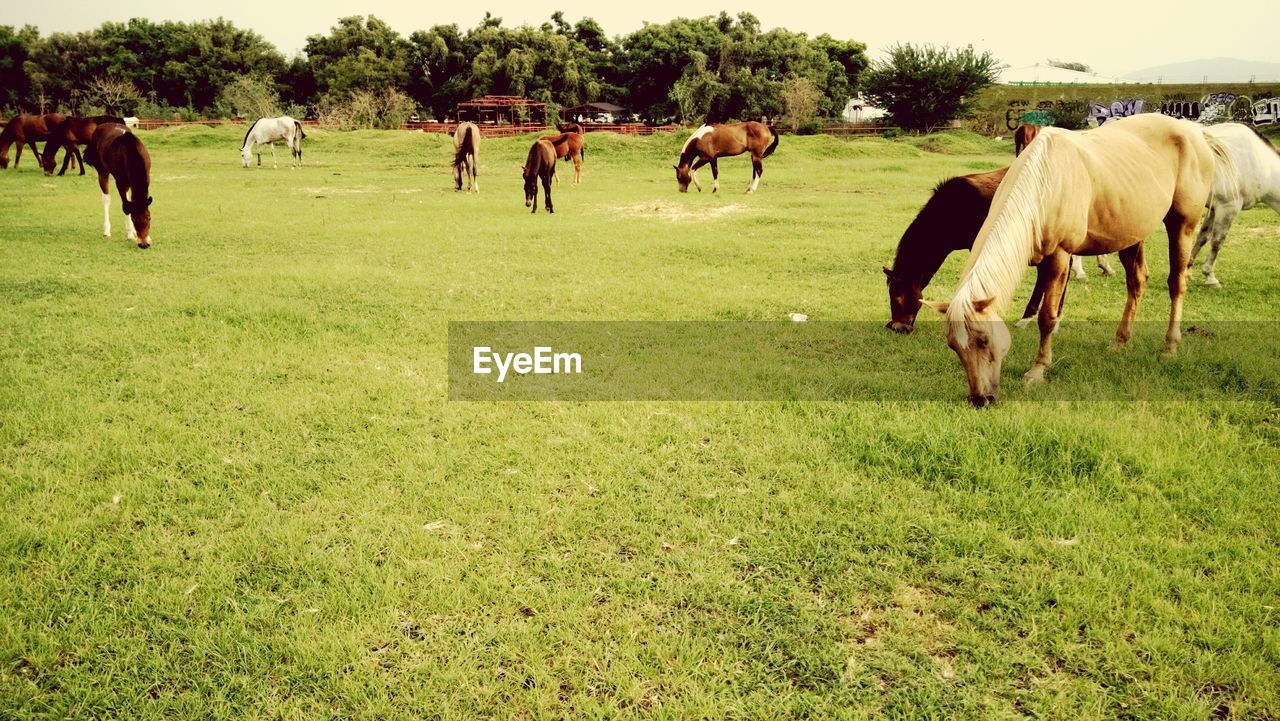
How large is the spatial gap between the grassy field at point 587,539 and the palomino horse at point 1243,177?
1.50 meters

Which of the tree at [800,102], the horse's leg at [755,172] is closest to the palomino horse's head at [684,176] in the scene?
the horse's leg at [755,172]

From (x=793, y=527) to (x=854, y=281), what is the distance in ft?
20.4

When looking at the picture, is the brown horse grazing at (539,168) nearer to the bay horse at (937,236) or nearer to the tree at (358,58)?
the bay horse at (937,236)

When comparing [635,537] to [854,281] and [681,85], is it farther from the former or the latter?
[681,85]

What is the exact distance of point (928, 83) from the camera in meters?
44.2

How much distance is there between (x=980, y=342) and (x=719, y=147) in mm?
16814

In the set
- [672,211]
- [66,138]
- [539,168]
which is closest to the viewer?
[539,168]

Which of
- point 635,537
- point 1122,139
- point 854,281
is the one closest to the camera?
point 635,537

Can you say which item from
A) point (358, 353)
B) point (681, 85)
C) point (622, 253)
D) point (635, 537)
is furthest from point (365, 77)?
point (635, 537)

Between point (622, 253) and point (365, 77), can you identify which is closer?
point (622, 253)

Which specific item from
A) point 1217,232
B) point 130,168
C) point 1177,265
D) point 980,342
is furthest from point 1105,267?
point 130,168

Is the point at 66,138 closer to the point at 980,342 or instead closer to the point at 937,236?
the point at 937,236

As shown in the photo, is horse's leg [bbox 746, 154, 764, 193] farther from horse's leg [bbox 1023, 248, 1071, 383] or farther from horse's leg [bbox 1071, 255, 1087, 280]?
horse's leg [bbox 1023, 248, 1071, 383]

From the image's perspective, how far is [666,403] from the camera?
5.36 metres
